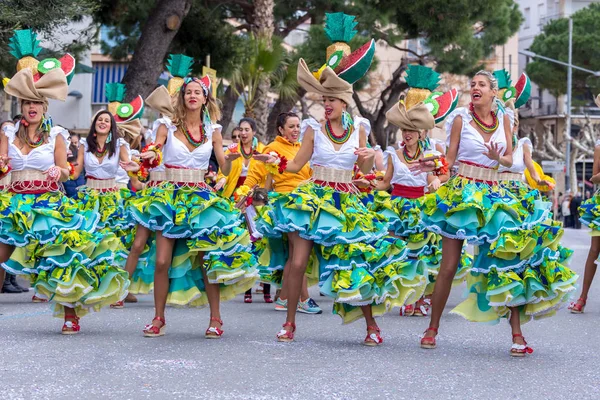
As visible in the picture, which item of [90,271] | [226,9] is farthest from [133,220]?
[226,9]

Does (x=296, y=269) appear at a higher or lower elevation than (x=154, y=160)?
lower

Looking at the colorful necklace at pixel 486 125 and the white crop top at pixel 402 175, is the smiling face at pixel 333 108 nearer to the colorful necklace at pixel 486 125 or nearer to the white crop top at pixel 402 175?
the colorful necklace at pixel 486 125

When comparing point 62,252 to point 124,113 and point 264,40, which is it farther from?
point 264,40

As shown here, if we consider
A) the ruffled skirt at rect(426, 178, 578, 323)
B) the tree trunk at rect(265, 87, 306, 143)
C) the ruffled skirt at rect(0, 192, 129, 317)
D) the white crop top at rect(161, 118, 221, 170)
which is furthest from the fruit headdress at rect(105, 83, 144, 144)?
the tree trunk at rect(265, 87, 306, 143)

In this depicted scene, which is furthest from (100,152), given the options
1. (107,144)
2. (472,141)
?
(472,141)

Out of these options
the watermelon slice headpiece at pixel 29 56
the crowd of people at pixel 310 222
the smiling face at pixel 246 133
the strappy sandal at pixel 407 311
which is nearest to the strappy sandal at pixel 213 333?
the crowd of people at pixel 310 222

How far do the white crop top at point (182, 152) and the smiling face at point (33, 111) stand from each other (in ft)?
3.40

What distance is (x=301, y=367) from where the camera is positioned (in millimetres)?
7242

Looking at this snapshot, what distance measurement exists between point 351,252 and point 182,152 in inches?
61.0

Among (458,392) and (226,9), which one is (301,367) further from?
(226,9)

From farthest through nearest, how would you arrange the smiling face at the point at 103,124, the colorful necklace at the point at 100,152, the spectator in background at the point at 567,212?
the spectator in background at the point at 567,212 → the colorful necklace at the point at 100,152 → the smiling face at the point at 103,124

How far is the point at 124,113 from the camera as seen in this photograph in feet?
45.1

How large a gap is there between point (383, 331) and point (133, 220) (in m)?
2.25

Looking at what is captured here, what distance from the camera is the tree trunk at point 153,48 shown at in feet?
68.2
